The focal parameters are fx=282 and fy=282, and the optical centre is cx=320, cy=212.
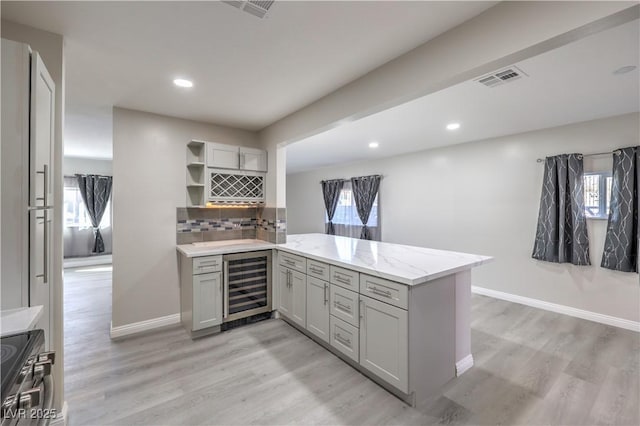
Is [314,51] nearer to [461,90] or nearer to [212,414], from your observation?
[461,90]

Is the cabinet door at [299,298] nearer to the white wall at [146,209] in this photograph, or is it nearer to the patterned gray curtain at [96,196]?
the white wall at [146,209]

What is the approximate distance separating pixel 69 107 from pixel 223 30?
8.19ft

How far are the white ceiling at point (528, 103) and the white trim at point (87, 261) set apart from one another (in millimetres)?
5388

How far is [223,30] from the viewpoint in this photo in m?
1.73

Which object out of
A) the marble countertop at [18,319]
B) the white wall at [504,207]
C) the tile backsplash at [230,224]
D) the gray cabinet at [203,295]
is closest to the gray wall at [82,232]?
the tile backsplash at [230,224]

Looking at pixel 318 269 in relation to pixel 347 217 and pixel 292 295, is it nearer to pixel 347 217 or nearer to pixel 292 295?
pixel 292 295

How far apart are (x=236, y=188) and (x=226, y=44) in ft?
6.33

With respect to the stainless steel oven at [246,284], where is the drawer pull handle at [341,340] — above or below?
below

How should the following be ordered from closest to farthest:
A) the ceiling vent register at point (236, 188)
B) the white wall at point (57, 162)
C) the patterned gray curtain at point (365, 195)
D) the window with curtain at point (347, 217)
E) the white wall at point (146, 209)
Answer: the white wall at point (57, 162) < the white wall at point (146, 209) < the ceiling vent register at point (236, 188) < the patterned gray curtain at point (365, 195) < the window with curtain at point (347, 217)

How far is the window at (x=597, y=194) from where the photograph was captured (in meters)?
3.39

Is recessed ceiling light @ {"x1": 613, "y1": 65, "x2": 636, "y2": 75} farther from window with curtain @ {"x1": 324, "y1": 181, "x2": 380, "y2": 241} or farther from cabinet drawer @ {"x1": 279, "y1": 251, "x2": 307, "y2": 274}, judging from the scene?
window with curtain @ {"x1": 324, "y1": 181, "x2": 380, "y2": 241}

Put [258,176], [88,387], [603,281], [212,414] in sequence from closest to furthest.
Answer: [212,414], [88,387], [603,281], [258,176]

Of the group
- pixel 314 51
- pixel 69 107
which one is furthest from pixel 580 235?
pixel 69 107

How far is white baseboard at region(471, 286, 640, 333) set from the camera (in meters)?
3.25
